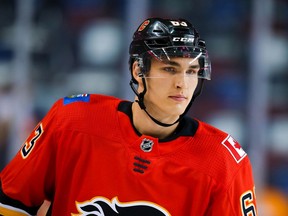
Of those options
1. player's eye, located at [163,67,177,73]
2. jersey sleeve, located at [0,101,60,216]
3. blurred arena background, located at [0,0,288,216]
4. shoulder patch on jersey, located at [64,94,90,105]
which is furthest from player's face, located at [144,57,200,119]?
blurred arena background, located at [0,0,288,216]

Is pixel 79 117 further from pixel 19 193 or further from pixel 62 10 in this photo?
pixel 62 10

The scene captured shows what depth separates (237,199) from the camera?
7.33 ft

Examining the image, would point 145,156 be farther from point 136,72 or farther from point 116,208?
point 136,72

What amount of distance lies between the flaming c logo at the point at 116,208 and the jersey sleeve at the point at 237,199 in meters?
0.16

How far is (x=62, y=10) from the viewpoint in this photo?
19.0ft

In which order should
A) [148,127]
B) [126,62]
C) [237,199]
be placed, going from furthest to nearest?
[126,62] → [148,127] → [237,199]

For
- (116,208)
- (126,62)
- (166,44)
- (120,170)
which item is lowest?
(126,62)

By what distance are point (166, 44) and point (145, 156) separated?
1.21 feet

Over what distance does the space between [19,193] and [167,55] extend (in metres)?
0.66

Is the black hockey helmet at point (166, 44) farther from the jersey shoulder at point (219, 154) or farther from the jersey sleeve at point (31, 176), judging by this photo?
the jersey sleeve at point (31, 176)

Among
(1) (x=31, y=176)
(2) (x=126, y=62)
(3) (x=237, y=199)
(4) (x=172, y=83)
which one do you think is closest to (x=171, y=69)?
(4) (x=172, y=83)

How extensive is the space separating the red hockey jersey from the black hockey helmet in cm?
12

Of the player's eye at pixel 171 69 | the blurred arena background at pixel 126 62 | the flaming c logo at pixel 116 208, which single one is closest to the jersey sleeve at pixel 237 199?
the flaming c logo at pixel 116 208

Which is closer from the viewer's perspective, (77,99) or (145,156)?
(145,156)
